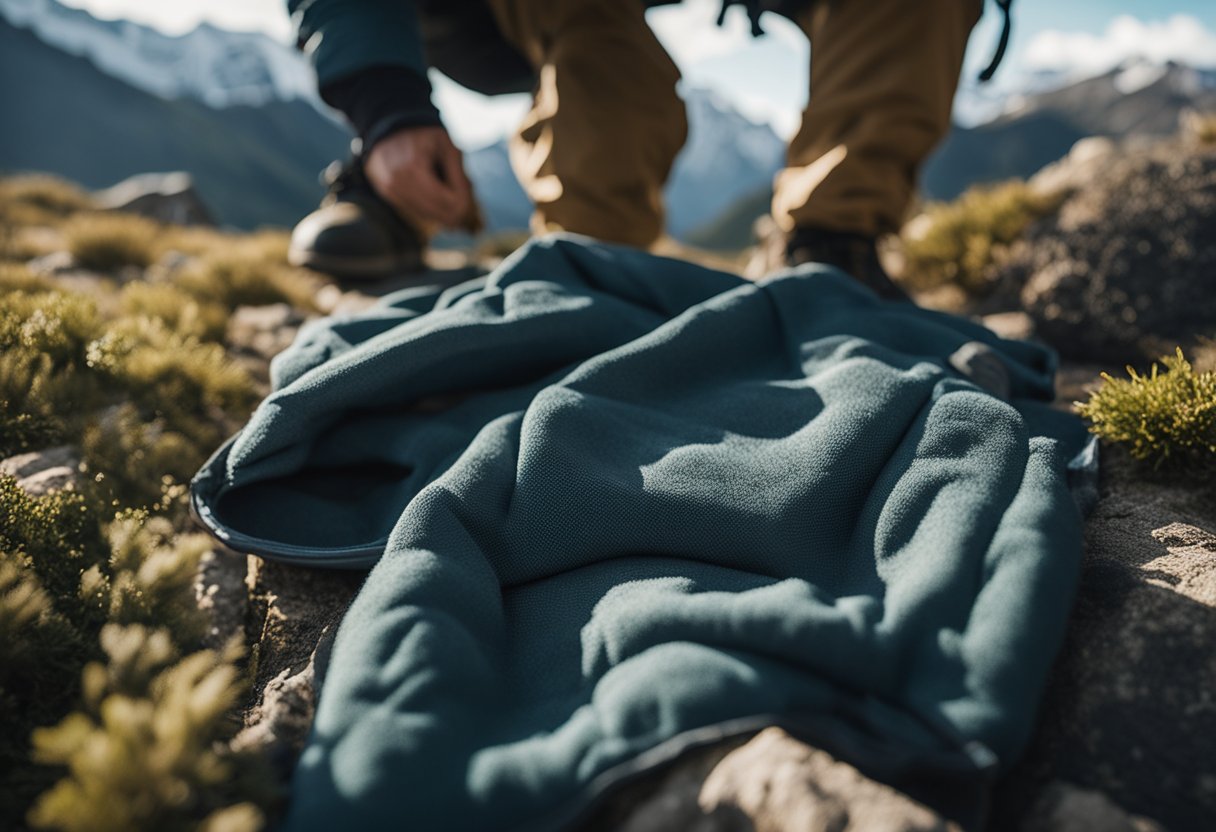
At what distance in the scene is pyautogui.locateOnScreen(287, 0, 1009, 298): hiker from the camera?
2.30m

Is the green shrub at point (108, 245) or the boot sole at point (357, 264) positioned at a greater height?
the boot sole at point (357, 264)

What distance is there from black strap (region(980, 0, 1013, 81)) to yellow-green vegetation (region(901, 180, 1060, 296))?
2.62 ft

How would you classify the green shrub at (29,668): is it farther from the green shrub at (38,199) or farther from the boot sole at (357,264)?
the green shrub at (38,199)

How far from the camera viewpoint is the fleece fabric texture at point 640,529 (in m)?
0.73

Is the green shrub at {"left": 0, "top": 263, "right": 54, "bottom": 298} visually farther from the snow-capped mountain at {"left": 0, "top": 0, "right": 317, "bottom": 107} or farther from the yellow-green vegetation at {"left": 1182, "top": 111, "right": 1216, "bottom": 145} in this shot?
the snow-capped mountain at {"left": 0, "top": 0, "right": 317, "bottom": 107}

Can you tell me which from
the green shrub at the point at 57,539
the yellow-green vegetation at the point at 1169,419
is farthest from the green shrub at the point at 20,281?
the yellow-green vegetation at the point at 1169,419

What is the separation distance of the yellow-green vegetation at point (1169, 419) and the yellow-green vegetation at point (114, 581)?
1.56 metres

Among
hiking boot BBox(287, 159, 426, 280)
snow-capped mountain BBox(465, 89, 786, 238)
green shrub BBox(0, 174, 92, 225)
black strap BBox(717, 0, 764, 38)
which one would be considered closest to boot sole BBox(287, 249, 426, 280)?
hiking boot BBox(287, 159, 426, 280)

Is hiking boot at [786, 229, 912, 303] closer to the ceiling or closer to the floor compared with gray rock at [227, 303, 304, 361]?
closer to the ceiling

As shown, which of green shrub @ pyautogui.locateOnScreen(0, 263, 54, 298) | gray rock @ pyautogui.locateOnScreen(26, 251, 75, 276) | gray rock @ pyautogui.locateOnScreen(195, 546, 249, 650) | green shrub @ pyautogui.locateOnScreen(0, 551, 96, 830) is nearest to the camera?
green shrub @ pyautogui.locateOnScreen(0, 551, 96, 830)

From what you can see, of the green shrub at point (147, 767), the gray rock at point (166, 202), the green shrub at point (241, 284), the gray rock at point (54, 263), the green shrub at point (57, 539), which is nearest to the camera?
the green shrub at point (147, 767)

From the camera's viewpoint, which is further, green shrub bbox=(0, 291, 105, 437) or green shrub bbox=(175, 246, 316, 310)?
green shrub bbox=(175, 246, 316, 310)

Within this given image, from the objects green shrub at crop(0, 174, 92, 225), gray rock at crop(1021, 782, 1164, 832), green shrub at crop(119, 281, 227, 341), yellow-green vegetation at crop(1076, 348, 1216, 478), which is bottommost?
green shrub at crop(0, 174, 92, 225)

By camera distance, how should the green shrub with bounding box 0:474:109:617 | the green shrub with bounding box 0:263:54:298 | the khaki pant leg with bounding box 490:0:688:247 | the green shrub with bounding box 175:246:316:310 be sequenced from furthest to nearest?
the green shrub with bounding box 175:246:316:310 < the khaki pant leg with bounding box 490:0:688:247 < the green shrub with bounding box 0:263:54:298 < the green shrub with bounding box 0:474:109:617
